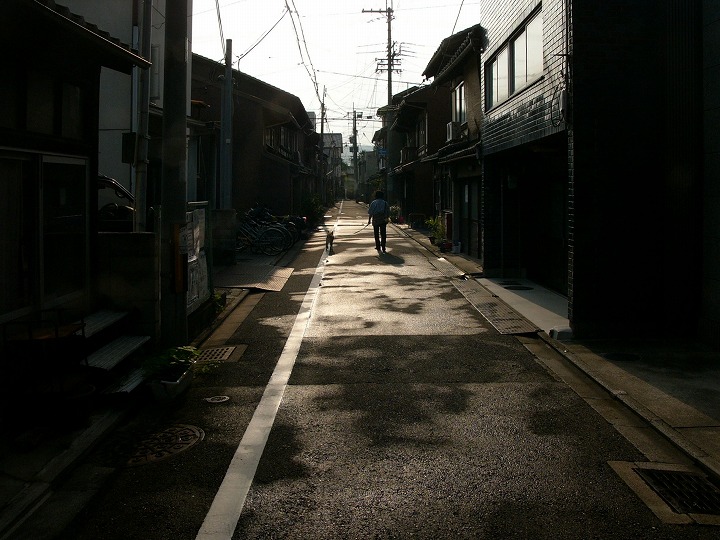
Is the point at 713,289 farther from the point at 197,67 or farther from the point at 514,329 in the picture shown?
the point at 197,67

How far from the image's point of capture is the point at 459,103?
25.3 m

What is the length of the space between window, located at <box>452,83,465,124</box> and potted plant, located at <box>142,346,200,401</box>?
18.8 metres

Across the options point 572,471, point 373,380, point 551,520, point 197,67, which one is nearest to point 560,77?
point 373,380

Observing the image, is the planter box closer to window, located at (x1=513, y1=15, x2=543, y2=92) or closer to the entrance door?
the entrance door

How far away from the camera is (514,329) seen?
418 inches

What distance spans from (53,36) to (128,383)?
11.0ft

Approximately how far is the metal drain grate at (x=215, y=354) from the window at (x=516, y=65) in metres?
7.36

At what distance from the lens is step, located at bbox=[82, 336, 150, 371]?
22.5 ft

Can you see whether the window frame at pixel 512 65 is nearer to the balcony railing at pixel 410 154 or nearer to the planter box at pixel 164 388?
the planter box at pixel 164 388

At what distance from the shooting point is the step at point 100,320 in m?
7.25

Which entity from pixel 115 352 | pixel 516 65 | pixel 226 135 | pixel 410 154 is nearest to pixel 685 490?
pixel 115 352

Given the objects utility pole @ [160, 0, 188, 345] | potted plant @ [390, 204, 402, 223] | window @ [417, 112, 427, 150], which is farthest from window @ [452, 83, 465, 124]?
potted plant @ [390, 204, 402, 223]

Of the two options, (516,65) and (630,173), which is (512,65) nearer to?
(516,65)

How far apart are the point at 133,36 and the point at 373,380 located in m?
12.0
